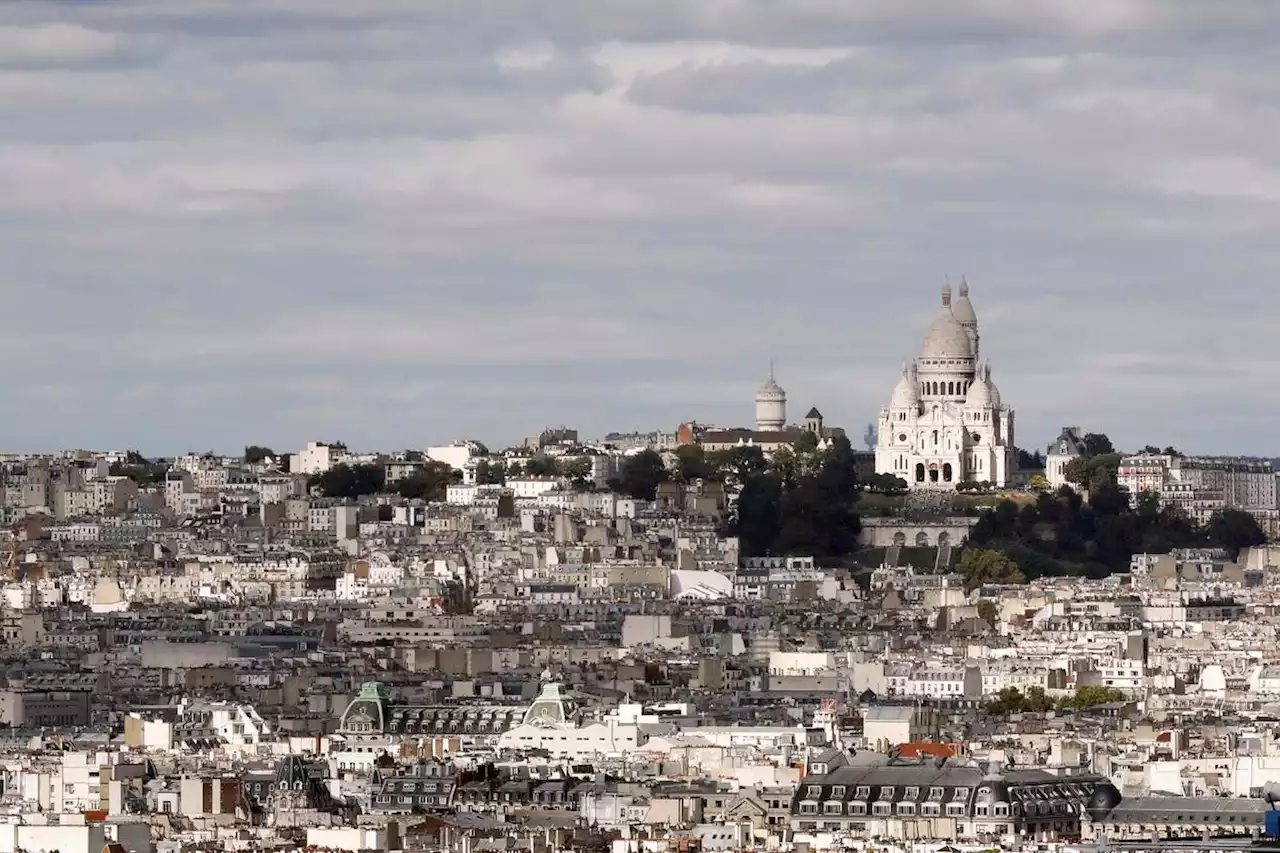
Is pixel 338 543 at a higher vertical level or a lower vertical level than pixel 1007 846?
higher

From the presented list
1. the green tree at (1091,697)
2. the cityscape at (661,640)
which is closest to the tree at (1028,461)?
the cityscape at (661,640)

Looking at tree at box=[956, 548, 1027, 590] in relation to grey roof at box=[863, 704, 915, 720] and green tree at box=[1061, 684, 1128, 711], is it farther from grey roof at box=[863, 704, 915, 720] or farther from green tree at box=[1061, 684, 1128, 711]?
grey roof at box=[863, 704, 915, 720]

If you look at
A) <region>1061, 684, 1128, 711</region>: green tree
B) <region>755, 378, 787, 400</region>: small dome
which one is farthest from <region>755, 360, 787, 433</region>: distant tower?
<region>1061, 684, 1128, 711</region>: green tree

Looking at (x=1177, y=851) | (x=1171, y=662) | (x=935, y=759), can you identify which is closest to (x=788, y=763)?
(x=935, y=759)

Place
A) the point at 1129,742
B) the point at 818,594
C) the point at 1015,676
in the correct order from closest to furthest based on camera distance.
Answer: the point at 1129,742 → the point at 1015,676 → the point at 818,594

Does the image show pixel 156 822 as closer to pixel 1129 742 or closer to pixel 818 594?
pixel 1129 742
